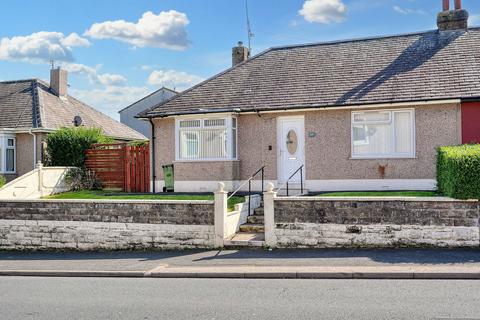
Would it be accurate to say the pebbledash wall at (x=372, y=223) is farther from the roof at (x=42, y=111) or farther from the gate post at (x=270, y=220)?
the roof at (x=42, y=111)

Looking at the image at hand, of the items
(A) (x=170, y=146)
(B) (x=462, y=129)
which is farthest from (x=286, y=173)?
(B) (x=462, y=129)

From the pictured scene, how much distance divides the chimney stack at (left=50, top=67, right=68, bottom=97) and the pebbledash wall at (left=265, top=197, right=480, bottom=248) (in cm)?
1966

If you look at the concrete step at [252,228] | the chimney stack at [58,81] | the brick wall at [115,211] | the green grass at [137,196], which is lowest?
the concrete step at [252,228]

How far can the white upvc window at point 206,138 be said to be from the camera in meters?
17.5

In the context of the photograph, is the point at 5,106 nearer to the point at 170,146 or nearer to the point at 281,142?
the point at 170,146

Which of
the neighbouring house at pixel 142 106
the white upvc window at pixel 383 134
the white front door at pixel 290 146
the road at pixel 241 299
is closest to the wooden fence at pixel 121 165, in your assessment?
the white front door at pixel 290 146

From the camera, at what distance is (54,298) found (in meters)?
8.55

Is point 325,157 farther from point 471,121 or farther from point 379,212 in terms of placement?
point 379,212

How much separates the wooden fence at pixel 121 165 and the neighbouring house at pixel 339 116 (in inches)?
36.7

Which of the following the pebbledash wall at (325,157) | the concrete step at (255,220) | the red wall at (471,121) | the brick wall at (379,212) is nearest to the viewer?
the brick wall at (379,212)

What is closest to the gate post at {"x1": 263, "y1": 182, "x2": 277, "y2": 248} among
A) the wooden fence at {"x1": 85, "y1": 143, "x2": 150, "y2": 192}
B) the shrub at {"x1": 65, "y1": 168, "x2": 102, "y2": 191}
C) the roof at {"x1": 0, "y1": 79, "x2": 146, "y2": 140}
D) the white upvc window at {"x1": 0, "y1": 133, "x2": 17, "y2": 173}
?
the wooden fence at {"x1": 85, "y1": 143, "x2": 150, "y2": 192}

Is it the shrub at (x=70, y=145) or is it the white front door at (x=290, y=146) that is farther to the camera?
the shrub at (x=70, y=145)

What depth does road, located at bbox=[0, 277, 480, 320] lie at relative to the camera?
23.4ft

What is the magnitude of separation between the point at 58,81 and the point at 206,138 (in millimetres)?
14149
